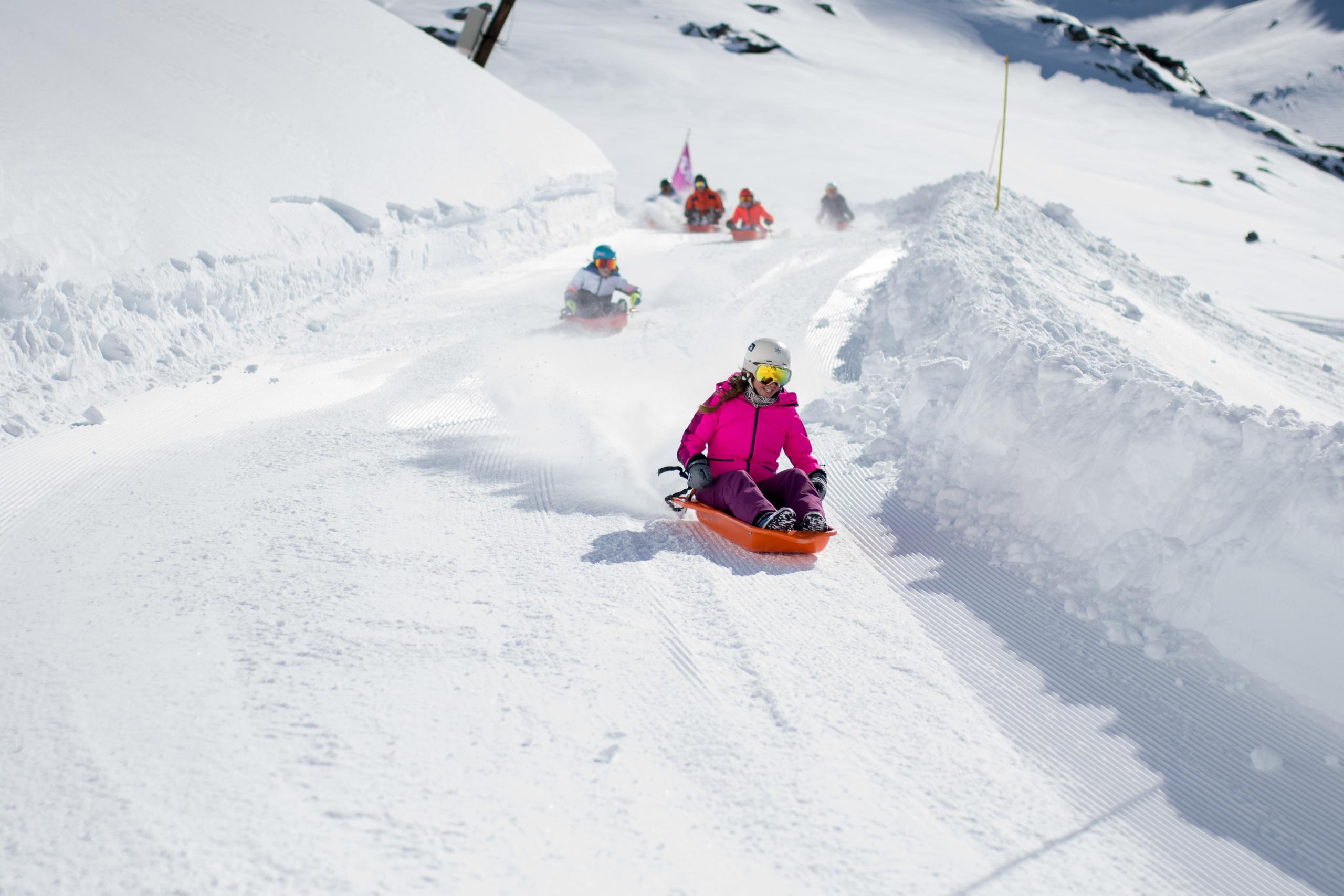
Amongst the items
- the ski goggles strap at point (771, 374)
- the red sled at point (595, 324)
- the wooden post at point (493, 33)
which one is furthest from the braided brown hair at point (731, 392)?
the wooden post at point (493, 33)

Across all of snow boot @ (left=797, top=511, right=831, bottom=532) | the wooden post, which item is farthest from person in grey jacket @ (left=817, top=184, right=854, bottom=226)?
snow boot @ (left=797, top=511, right=831, bottom=532)

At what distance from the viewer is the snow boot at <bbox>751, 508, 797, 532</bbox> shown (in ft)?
→ 15.9

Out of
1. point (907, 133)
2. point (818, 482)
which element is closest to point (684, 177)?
point (818, 482)

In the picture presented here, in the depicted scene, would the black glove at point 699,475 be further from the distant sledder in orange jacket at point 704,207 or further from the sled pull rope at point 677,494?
the distant sledder in orange jacket at point 704,207

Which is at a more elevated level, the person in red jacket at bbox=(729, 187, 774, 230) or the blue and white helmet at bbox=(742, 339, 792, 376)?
the blue and white helmet at bbox=(742, 339, 792, 376)

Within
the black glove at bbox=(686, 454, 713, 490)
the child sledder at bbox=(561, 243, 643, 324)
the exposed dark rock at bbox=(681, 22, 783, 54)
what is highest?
the exposed dark rock at bbox=(681, 22, 783, 54)

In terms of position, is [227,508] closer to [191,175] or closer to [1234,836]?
[1234,836]

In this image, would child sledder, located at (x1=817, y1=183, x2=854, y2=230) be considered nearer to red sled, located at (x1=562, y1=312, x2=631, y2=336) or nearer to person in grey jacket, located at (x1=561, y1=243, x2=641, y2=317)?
person in grey jacket, located at (x1=561, y1=243, x2=641, y2=317)

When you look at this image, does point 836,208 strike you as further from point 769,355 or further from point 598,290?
point 769,355

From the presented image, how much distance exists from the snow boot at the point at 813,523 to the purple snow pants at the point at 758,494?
6 cm

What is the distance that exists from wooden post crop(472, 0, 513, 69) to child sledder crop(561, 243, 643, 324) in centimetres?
1617

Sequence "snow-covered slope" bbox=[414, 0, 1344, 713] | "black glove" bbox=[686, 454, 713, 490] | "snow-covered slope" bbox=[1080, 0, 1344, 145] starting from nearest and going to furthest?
"snow-covered slope" bbox=[414, 0, 1344, 713] < "black glove" bbox=[686, 454, 713, 490] < "snow-covered slope" bbox=[1080, 0, 1344, 145]

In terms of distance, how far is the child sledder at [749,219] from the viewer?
697 inches

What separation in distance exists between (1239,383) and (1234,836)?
20.2 ft
